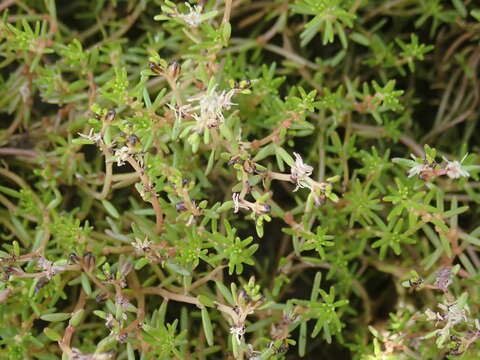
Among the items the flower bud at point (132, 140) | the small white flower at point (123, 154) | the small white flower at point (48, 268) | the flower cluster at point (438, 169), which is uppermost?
the flower cluster at point (438, 169)

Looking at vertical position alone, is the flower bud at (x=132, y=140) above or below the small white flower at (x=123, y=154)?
above

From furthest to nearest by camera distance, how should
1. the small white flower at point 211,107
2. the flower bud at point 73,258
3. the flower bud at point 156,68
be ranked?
1. the flower bud at point 73,258
2. the flower bud at point 156,68
3. the small white flower at point 211,107

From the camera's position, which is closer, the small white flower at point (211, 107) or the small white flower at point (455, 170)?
the small white flower at point (211, 107)

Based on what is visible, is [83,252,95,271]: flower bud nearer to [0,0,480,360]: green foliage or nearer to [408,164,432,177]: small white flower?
[0,0,480,360]: green foliage

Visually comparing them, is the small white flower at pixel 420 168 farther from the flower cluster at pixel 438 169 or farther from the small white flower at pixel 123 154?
the small white flower at pixel 123 154

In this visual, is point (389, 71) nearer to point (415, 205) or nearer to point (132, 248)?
point (415, 205)

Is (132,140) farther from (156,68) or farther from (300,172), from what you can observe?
(300,172)

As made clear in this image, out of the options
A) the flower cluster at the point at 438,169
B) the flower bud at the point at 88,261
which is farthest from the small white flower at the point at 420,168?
the flower bud at the point at 88,261

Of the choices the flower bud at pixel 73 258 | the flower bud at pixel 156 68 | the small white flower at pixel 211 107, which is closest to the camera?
the small white flower at pixel 211 107

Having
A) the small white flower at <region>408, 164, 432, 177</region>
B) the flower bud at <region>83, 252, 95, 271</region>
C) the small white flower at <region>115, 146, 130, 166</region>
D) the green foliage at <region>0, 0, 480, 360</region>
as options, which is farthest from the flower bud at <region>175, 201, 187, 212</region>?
the small white flower at <region>408, 164, 432, 177</region>
